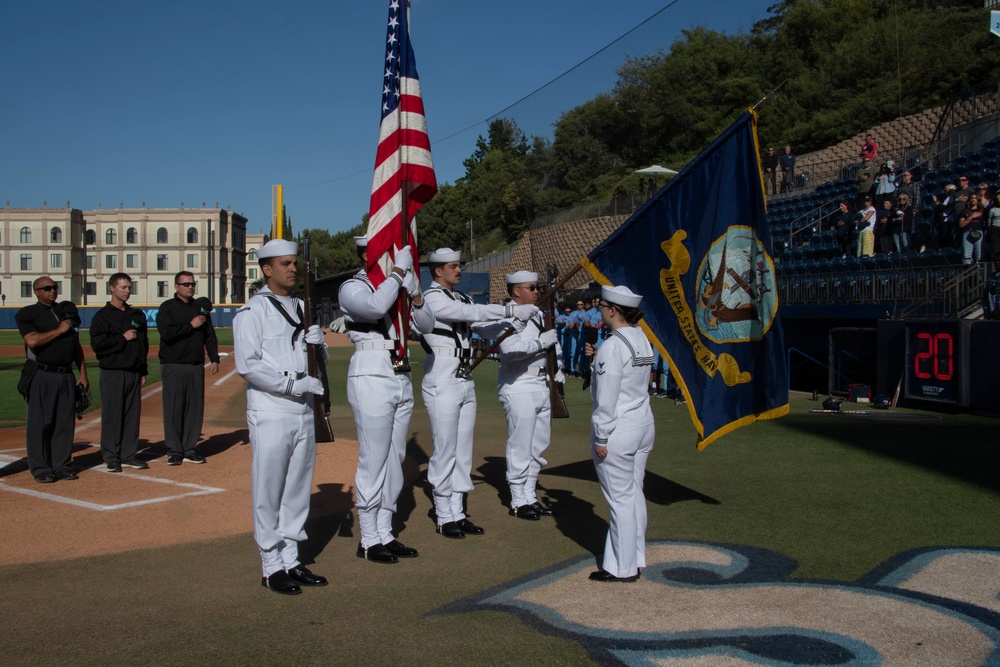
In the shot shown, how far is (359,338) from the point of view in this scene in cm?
577

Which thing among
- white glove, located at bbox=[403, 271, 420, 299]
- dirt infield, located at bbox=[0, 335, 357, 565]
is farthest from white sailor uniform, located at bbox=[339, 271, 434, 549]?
dirt infield, located at bbox=[0, 335, 357, 565]

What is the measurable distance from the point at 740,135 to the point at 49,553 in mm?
5927

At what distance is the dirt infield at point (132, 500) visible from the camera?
624 cm

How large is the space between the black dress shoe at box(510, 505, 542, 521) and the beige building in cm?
9740

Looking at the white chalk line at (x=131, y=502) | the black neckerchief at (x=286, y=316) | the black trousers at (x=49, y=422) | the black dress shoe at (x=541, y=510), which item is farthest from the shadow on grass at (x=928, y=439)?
the black trousers at (x=49, y=422)

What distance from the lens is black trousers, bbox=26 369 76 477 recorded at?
27.5 feet

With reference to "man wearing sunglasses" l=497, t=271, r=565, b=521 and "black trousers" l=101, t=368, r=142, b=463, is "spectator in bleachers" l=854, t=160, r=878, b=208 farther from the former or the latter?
"black trousers" l=101, t=368, r=142, b=463

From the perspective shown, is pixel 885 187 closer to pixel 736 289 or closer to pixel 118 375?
pixel 736 289

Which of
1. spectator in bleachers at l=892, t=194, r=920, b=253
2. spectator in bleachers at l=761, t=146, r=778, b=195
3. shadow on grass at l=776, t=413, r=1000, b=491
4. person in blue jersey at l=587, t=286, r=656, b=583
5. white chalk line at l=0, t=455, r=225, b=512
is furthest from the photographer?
spectator in bleachers at l=761, t=146, r=778, b=195

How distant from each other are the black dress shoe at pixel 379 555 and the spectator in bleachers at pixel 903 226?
1442 cm

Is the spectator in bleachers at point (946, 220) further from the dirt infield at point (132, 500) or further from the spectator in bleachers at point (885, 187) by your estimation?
the dirt infield at point (132, 500)

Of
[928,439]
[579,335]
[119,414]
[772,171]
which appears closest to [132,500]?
[119,414]

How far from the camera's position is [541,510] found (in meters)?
6.96

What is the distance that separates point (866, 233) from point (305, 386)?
16033mm
